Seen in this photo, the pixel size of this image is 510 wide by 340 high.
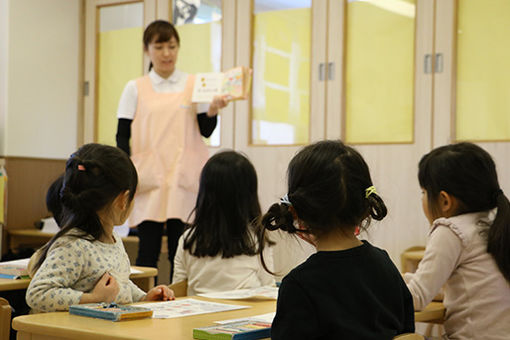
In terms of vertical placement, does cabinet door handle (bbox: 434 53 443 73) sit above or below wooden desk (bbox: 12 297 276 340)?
above

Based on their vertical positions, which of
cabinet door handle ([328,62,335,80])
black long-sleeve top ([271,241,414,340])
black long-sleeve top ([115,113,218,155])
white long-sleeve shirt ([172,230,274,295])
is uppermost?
cabinet door handle ([328,62,335,80])

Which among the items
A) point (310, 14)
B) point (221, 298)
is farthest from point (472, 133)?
point (221, 298)

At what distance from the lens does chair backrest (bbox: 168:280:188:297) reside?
2.37 meters

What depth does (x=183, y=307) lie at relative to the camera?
1726mm

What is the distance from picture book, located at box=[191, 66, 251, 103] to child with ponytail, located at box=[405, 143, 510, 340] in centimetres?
153

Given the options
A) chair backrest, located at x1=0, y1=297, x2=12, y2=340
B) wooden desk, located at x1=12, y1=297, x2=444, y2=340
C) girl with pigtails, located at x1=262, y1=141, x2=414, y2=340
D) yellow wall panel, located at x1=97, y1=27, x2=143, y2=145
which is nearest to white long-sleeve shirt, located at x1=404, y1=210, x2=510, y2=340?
girl with pigtails, located at x1=262, y1=141, x2=414, y2=340

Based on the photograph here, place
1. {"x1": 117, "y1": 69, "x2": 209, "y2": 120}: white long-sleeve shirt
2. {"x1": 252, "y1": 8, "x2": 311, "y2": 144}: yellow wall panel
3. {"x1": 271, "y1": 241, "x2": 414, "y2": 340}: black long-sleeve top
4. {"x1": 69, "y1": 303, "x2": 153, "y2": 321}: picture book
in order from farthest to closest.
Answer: {"x1": 252, "y1": 8, "x2": 311, "y2": 144}: yellow wall panel
{"x1": 117, "y1": 69, "x2": 209, "y2": 120}: white long-sleeve shirt
{"x1": 69, "y1": 303, "x2": 153, "y2": 321}: picture book
{"x1": 271, "y1": 241, "x2": 414, "y2": 340}: black long-sleeve top

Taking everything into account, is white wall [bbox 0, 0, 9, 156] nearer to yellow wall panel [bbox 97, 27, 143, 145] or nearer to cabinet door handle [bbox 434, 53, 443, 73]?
yellow wall panel [bbox 97, 27, 143, 145]

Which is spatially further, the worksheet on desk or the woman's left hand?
the woman's left hand

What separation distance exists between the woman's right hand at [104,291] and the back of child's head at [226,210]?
58 centimetres

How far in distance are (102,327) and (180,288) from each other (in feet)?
3.33

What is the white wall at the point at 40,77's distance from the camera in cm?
493

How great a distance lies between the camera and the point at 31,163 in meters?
5.09

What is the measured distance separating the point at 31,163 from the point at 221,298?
3563 millimetres
